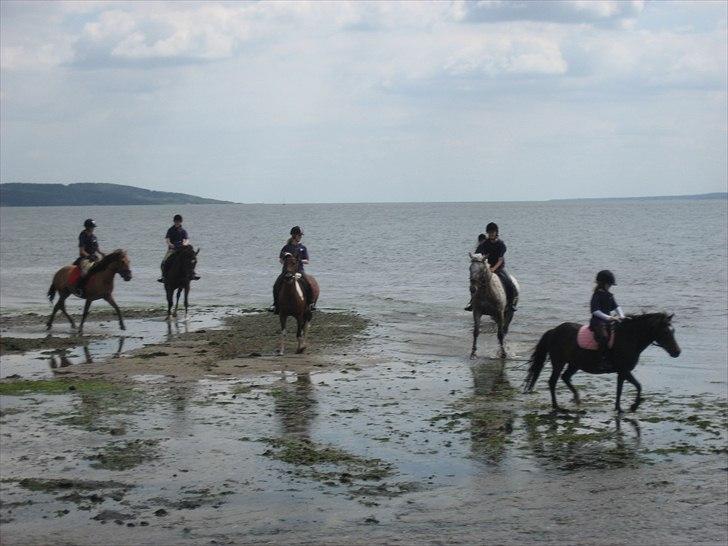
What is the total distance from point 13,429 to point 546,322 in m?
18.7

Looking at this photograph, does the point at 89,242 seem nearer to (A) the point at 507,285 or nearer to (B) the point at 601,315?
(A) the point at 507,285

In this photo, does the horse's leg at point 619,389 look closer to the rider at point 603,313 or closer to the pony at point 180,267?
the rider at point 603,313

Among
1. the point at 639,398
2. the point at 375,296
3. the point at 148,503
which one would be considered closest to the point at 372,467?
the point at 148,503

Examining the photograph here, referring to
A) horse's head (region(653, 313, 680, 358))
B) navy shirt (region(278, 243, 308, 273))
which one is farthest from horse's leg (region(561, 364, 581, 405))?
navy shirt (region(278, 243, 308, 273))

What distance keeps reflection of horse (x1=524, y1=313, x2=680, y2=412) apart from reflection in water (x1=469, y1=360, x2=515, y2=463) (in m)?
0.93

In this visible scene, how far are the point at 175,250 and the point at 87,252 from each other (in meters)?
2.84

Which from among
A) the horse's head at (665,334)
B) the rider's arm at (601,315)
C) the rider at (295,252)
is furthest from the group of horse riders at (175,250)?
the horse's head at (665,334)

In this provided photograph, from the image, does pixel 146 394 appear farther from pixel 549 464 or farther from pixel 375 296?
pixel 375 296

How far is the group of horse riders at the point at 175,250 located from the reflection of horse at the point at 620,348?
5.73 metres

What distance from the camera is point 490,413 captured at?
47.5ft

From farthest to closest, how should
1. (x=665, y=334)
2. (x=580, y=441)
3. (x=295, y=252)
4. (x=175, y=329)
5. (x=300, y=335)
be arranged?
(x=175, y=329), (x=300, y=335), (x=295, y=252), (x=665, y=334), (x=580, y=441)

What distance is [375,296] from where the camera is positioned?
38750mm

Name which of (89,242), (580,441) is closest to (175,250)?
(89,242)

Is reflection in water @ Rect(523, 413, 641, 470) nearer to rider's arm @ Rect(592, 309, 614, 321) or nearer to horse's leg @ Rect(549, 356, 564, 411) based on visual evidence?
horse's leg @ Rect(549, 356, 564, 411)
